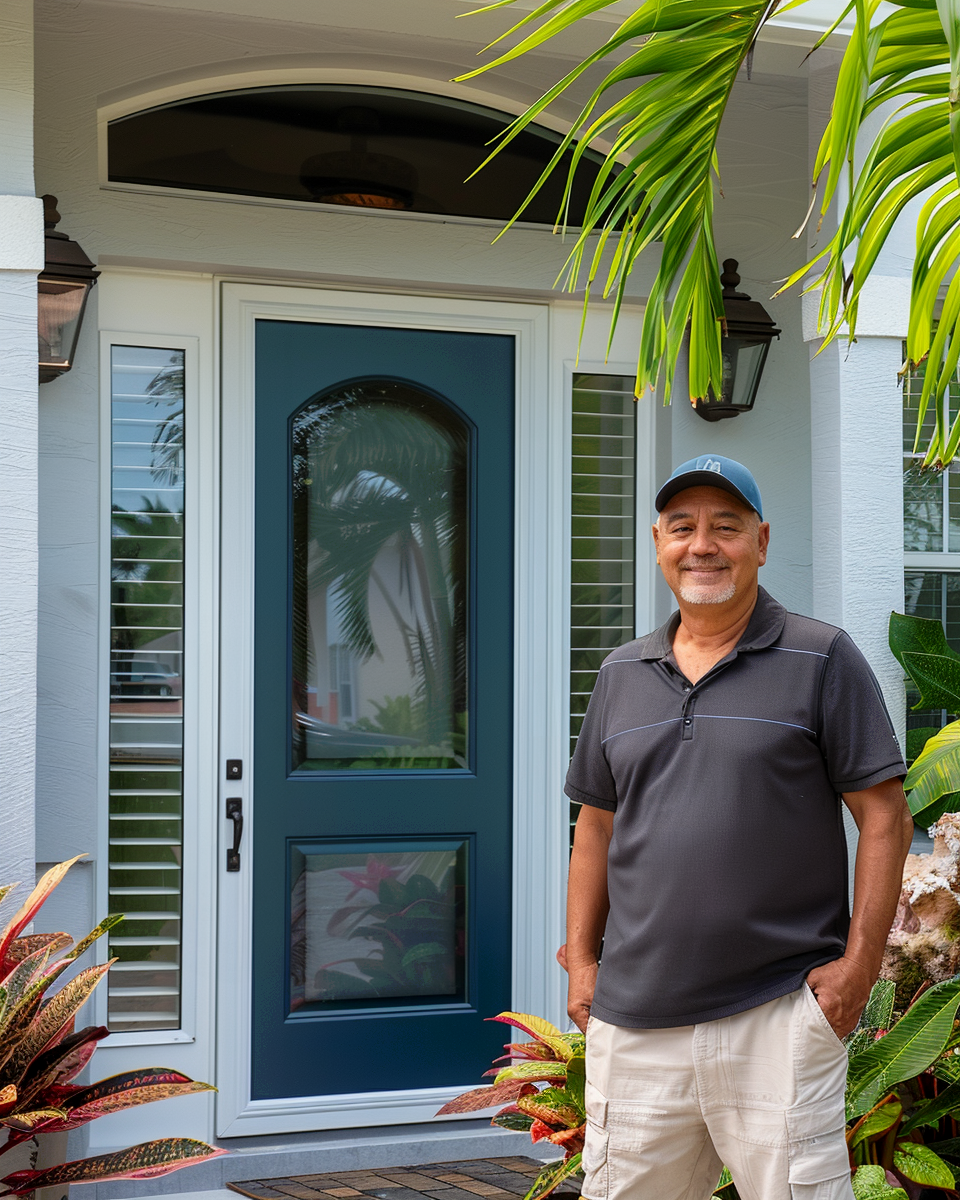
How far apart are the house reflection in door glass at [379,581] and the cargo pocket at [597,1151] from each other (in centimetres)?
183

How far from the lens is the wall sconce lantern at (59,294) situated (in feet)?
11.4

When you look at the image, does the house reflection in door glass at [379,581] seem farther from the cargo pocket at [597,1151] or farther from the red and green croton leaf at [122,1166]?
the cargo pocket at [597,1151]

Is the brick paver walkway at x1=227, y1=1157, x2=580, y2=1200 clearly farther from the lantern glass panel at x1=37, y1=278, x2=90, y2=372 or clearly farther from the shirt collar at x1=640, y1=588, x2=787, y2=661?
the lantern glass panel at x1=37, y1=278, x2=90, y2=372

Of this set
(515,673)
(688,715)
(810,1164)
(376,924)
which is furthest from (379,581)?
(810,1164)

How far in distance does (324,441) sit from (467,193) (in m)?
0.92

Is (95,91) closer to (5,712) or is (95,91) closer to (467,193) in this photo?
(467,193)

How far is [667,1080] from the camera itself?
225cm

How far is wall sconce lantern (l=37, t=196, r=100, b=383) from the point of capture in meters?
3.48

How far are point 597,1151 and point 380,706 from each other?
1.95 meters

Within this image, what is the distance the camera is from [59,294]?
353 cm

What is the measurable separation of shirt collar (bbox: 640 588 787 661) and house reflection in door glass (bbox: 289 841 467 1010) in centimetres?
177

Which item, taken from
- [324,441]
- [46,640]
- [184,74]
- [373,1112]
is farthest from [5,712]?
[184,74]

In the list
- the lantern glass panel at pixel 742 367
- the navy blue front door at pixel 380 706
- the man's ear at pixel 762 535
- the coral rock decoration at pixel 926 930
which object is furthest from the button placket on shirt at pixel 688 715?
the lantern glass panel at pixel 742 367

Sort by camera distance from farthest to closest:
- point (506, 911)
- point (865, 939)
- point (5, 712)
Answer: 1. point (506, 911)
2. point (5, 712)
3. point (865, 939)
